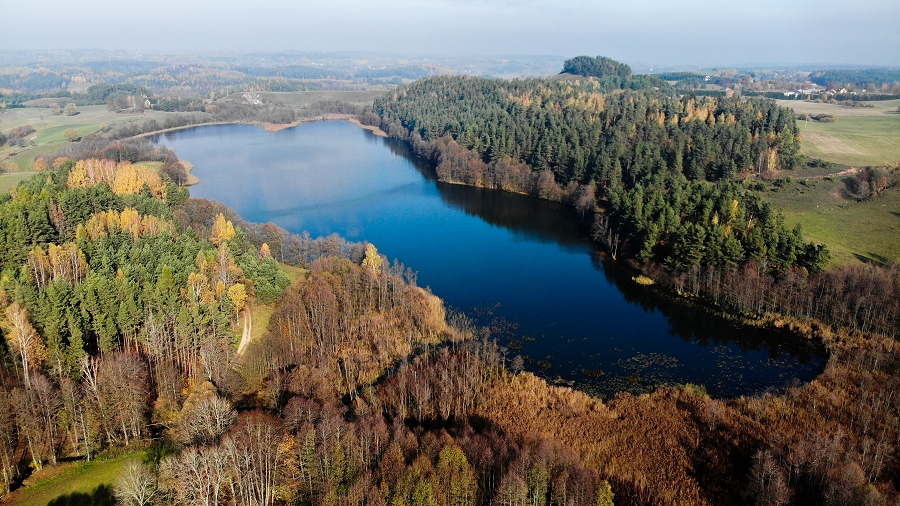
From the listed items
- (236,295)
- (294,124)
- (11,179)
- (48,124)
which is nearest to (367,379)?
(236,295)

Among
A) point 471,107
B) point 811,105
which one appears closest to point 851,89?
point 811,105

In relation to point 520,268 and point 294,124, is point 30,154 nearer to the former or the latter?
point 294,124

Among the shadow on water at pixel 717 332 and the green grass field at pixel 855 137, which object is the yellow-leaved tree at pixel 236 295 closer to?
the shadow on water at pixel 717 332

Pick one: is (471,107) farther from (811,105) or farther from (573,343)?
(573,343)

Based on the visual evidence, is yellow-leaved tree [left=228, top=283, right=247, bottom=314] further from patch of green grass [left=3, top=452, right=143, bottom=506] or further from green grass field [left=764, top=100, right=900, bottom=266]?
green grass field [left=764, top=100, right=900, bottom=266]

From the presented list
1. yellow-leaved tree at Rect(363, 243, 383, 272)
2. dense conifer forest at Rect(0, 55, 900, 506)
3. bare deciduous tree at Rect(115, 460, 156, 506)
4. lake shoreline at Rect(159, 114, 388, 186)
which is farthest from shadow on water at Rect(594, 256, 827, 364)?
lake shoreline at Rect(159, 114, 388, 186)
